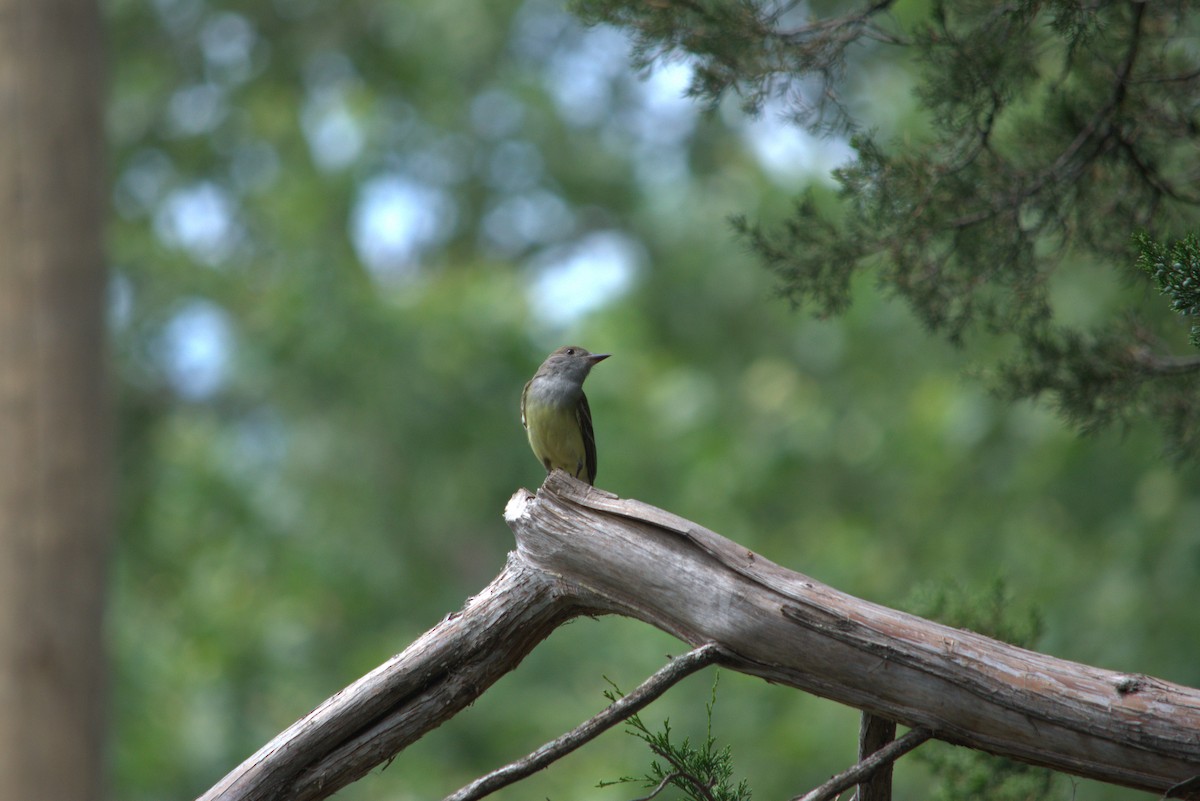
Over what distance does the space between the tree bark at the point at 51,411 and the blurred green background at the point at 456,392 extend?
17.3 ft

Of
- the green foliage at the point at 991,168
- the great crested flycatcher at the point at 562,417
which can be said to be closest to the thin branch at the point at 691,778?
the green foliage at the point at 991,168

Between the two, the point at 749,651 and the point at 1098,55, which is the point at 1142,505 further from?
the point at 749,651

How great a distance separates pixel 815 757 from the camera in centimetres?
1012

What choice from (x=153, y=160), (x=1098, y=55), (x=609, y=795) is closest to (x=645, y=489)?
(x=609, y=795)

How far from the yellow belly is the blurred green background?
4.46 meters

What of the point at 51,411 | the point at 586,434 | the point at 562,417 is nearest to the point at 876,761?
the point at 562,417

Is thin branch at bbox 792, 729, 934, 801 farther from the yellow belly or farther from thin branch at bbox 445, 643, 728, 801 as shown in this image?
the yellow belly

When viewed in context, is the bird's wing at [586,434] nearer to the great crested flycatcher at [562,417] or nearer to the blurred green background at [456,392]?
the great crested flycatcher at [562,417]

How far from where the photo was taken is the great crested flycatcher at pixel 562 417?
21.0 ft

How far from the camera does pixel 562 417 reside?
640 cm

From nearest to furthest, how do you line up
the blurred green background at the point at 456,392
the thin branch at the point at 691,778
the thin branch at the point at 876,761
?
the thin branch at the point at 876,761, the thin branch at the point at 691,778, the blurred green background at the point at 456,392

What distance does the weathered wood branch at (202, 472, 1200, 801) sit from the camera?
8.64 ft

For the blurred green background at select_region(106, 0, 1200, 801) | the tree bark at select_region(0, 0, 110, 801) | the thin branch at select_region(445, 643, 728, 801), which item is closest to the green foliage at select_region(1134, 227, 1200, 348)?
the thin branch at select_region(445, 643, 728, 801)

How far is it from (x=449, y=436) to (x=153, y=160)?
6.49m
